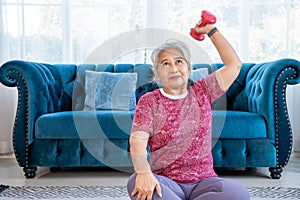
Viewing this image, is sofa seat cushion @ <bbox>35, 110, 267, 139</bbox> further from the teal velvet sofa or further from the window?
the window

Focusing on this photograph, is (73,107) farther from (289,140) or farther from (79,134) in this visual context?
(289,140)

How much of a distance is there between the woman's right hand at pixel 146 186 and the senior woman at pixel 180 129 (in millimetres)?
26

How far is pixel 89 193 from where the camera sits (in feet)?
8.25

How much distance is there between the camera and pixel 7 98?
3.83 m

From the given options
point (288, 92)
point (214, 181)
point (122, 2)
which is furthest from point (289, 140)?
point (122, 2)

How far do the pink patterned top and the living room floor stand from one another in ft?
4.28

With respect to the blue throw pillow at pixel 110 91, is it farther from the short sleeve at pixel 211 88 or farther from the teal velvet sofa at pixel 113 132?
the short sleeve at pixel 211 88

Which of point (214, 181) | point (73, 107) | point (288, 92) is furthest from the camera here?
point (288, 92)

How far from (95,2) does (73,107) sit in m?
1.00

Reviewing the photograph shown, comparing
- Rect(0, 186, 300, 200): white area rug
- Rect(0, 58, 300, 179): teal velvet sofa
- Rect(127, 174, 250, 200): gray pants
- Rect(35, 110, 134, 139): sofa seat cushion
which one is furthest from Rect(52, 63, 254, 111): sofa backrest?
Rect(127, 174, 250, 200): gray pants

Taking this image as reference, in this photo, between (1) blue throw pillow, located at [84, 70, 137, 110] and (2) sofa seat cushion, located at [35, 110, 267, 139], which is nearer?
(2) sofa seat cushion, located at [35, 110, 267, 139]

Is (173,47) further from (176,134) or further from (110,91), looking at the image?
(110,91)

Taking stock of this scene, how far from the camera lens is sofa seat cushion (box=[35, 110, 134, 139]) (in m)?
2.84

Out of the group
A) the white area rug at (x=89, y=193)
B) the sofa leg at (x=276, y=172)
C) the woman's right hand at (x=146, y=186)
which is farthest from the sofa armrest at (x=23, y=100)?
the woman's right hand at (x=146, y=186)
